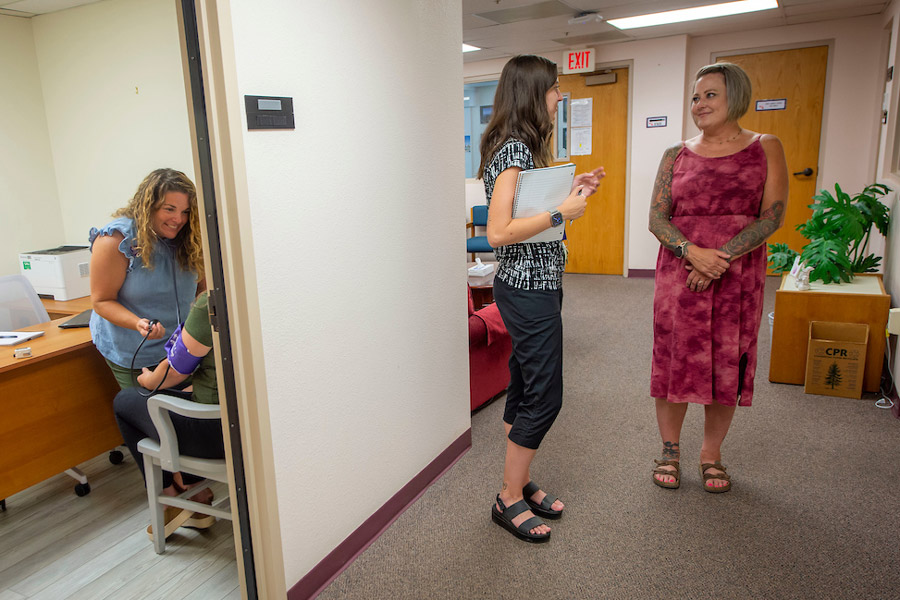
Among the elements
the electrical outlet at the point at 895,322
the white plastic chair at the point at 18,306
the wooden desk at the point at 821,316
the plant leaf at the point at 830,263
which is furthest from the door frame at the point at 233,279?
the plant leaf at the point at 830,263

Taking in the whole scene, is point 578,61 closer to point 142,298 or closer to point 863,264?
point 863,264

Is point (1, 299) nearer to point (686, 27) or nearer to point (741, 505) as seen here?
point (741, 505)

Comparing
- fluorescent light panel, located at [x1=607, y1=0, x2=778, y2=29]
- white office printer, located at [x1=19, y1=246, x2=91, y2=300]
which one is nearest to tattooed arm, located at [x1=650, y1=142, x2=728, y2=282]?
white office printer, located at [x1=19, y1=246, x2=91, y2=300]

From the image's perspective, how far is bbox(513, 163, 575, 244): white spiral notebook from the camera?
1.75 meters

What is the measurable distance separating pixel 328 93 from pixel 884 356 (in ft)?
10.6

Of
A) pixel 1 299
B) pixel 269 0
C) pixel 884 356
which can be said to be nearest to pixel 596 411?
pixel 884 356

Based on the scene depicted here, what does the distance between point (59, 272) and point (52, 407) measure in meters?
1.16

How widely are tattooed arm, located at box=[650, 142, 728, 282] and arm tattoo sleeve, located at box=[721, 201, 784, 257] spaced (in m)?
0.05

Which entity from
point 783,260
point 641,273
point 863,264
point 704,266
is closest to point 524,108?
point 704,266

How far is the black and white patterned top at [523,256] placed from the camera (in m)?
1.80

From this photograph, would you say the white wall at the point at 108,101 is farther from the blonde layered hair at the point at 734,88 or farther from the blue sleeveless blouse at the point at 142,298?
the blonde layered hair at the point at 734,88

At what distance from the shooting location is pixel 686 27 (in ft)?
17.5

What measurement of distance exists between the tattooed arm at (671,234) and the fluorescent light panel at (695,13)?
3.24 metres

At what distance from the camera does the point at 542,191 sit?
1777 mm
